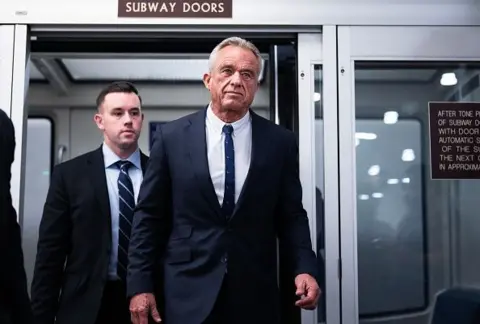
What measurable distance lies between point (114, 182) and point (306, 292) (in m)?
1.28

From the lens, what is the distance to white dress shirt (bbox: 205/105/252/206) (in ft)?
10.0

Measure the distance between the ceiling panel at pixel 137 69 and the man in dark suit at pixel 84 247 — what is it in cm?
252

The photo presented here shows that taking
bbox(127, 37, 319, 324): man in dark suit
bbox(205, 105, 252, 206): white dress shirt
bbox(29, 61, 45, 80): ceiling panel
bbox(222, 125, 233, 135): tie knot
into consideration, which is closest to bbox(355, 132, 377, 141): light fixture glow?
bbox(127, 37, 319, 324): man in dark suit

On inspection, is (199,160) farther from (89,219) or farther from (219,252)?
(89,219)

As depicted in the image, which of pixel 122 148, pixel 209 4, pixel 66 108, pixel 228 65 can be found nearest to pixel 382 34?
pixel 209 4

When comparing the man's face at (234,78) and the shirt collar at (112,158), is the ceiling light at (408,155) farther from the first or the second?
the shirt collar at (112,158)

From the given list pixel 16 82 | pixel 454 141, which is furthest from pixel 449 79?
pixel 16 82

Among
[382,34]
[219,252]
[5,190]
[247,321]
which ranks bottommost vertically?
[247,321]

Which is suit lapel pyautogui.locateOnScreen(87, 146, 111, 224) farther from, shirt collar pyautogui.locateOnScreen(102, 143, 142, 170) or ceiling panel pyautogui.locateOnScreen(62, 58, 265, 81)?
ceiling panel pyautogui.locateOnScreen(62, 58, 265, 81)

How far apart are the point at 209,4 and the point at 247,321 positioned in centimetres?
169

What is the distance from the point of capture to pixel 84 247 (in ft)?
12.0

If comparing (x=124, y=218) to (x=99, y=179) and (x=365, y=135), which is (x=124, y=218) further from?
(x=365, y=135)

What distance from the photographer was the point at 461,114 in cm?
395

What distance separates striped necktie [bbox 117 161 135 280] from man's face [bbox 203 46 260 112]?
86 centimetres
